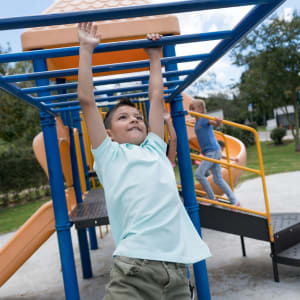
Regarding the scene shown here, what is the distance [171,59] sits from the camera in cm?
190

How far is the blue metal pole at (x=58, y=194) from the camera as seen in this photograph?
8.96ft

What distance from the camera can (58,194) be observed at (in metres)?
2.76

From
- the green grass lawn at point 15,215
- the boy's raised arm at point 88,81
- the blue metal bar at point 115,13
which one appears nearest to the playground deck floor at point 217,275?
the boy's raised arm at point 88,81

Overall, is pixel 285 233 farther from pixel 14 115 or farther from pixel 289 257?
pixel 14 115

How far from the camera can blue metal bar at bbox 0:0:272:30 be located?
1.13 meters

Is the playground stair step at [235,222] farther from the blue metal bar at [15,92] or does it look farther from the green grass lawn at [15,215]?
the green grass lawn at [15,215]

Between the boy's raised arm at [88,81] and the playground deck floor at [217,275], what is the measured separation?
8.11 feet

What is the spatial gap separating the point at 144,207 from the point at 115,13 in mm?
757

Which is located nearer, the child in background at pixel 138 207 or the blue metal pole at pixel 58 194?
the child in background at pixel 138 207

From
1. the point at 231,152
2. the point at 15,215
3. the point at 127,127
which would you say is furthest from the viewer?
the point at 15,215

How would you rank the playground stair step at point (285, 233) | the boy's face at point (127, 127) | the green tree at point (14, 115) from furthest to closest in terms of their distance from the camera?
1. the green tree at point (14, 115)
2. the playground stair step at point (285, 233)
3. the boy's face at point (127, 127)

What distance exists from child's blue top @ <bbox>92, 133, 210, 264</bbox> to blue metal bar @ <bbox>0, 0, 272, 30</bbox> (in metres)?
0.56

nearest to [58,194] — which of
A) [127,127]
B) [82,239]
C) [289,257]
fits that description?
[127,127]

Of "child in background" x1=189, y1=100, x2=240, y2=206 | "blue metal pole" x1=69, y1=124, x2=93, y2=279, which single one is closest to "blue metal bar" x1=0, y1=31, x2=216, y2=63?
"blue metal pole" x1=69, y1=124, x2=93, y2=279
